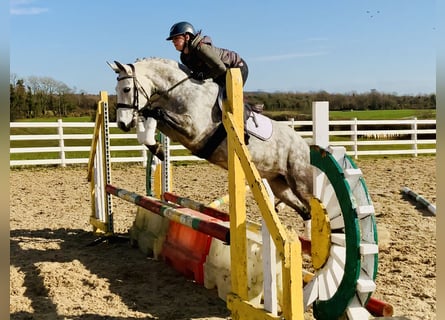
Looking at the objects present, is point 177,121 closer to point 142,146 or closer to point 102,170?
point 102,170

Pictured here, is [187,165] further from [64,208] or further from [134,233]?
[134,233]

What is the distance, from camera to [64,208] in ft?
24.2

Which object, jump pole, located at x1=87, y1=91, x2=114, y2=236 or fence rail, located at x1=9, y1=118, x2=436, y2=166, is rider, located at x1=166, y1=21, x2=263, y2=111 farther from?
fence rail, located at x1=9, y1=118, x2=436, y2=166

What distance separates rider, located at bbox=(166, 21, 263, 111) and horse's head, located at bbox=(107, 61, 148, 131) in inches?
17.4

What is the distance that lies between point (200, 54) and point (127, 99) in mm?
692

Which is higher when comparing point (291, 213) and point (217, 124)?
point (217, 124)

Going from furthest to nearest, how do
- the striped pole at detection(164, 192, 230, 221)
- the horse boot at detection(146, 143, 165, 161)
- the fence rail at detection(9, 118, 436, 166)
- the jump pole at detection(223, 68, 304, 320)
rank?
1. the fence rail at detection(9, 118, 436, 166)
2. the horse boot at detection(146, 143, 165, 161)
3. the striped pole at detection(164, 192, 230, 221)
4. the jump pole at detection(223, 68, 304, 320)

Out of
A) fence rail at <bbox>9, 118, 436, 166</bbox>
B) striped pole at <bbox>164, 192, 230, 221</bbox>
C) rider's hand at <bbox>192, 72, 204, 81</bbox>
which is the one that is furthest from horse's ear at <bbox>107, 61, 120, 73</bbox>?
fence rail at <bbox>9, 118, 436, 166</bbox>

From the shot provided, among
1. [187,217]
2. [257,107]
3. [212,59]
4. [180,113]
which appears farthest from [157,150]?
[187,217]

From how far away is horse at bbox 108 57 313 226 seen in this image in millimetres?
4055

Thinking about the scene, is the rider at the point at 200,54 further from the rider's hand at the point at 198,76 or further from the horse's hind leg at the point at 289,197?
the horse's hind leg at the point at 289,197

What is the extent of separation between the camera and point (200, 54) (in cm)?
397

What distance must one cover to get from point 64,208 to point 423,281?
524cm

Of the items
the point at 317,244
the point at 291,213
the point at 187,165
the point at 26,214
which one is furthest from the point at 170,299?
the point at 187,165
